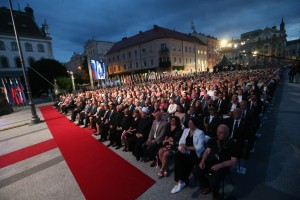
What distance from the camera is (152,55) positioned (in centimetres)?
3675

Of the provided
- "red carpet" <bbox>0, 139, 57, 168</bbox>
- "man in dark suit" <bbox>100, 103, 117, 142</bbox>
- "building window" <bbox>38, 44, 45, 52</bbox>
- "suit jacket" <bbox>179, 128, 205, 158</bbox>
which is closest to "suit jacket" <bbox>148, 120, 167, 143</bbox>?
"suit jacket" <bbox>179, 128, 205, 158</bbox>

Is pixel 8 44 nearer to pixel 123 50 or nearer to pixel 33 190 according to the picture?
pixel 123 50

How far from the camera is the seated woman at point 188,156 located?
3.37m

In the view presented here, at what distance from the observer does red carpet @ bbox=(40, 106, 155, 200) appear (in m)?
3.48

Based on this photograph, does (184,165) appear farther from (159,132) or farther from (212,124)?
(212,124)

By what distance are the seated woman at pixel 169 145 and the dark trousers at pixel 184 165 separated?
347 millimetres

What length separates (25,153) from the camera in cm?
600

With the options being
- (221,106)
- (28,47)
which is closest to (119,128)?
(221,106)

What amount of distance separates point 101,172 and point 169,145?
1987 millimetres

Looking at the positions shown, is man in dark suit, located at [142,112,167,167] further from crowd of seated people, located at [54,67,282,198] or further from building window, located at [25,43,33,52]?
building window, located at [25,43,33,52]

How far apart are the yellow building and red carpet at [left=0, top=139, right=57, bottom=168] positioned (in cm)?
2950

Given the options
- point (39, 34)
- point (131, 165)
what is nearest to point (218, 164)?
point (131, 165)

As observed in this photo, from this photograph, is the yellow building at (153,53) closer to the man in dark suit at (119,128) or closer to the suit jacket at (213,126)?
the man in dark suit at (119,128)

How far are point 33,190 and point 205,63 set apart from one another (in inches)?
2081
